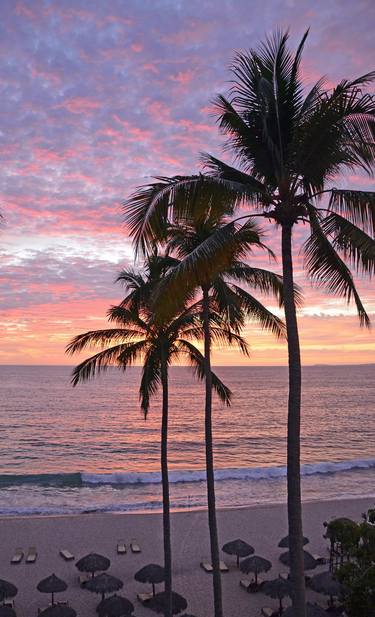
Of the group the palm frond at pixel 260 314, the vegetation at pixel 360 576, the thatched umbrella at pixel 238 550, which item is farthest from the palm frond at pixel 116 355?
the thatched umbrella at pixel 238 550

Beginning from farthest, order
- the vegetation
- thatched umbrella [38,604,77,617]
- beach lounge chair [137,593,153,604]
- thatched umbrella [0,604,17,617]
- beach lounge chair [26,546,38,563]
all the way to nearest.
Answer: beach lounge chair [26,546,38,563]
beach lounge chair [137,593,153,604]
thatched umbrella [0,604,17,617]
thatched umbrella [38,604,77,617]
the vegetation

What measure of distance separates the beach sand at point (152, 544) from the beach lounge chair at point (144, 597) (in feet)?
0.50

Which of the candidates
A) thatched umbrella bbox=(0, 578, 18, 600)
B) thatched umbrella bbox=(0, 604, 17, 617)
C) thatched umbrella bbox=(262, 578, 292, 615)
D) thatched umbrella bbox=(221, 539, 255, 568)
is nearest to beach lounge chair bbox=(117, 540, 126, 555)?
thatched umbrella bbox=(221, 539, 255, 568)

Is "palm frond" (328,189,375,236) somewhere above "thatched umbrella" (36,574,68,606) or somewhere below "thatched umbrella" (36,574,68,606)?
above

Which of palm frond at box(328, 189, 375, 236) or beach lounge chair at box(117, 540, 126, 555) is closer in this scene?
palm frond at box(328, 189, 375, 236)

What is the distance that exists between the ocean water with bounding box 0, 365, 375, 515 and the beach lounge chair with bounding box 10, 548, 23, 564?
10.6 metres

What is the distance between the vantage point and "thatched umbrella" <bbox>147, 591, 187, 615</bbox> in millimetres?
16130

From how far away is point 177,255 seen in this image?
14.6 metres

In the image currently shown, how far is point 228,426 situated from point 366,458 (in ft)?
82.8

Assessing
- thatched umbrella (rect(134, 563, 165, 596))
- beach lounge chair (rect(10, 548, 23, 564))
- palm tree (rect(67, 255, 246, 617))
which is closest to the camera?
palm tree (rect(67, 255, 246, 617))

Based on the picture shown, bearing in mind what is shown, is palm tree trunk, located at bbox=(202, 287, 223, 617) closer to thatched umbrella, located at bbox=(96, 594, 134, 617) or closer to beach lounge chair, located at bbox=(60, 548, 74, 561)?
thatched umbrella, located at bbox=(96, 594, 134, 617)

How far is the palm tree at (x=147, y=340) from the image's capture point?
15742mm

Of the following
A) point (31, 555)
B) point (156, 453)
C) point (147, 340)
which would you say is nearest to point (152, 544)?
point (31, 555)

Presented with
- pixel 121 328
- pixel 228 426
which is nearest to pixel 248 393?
pixel 228 426
